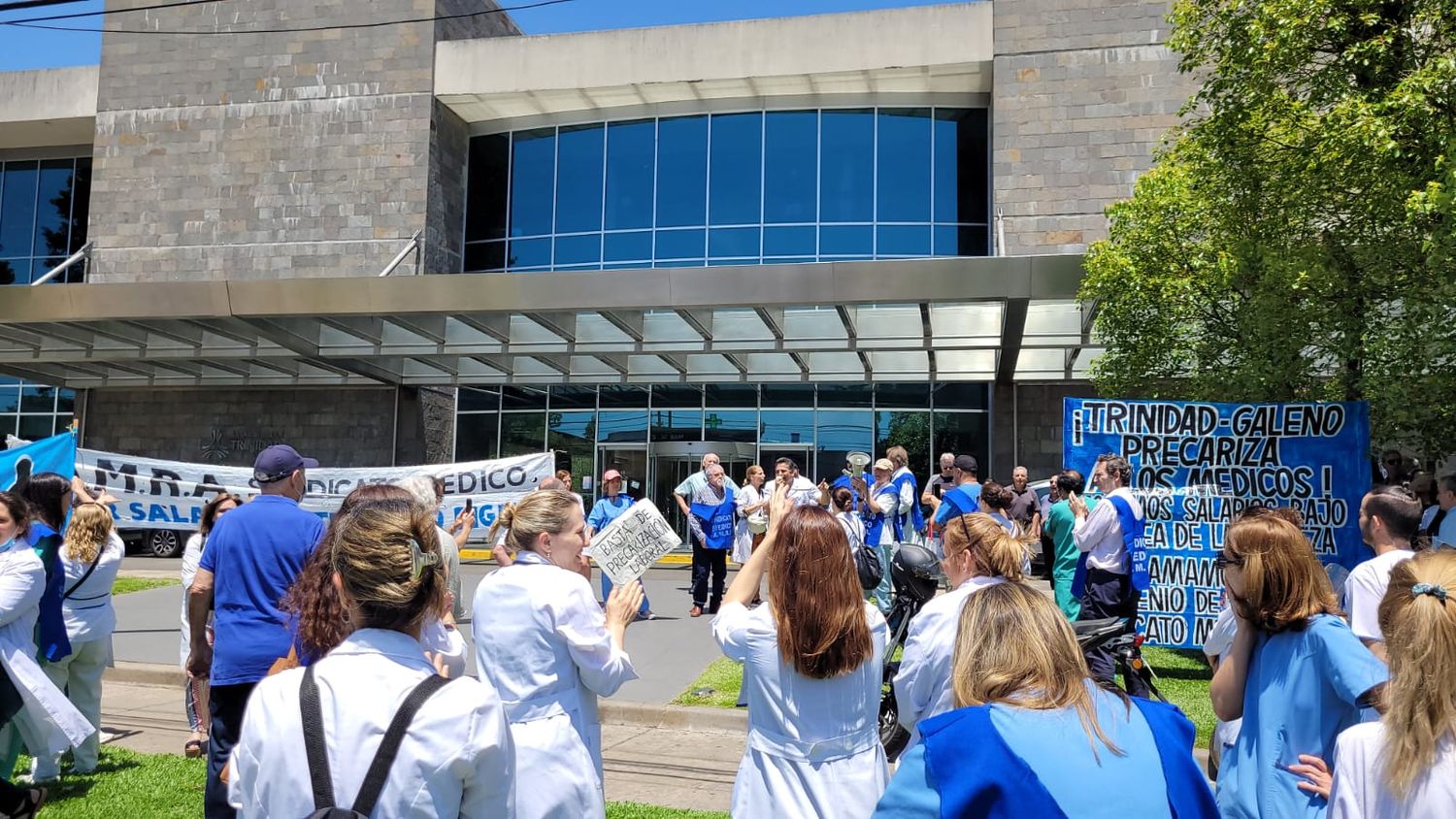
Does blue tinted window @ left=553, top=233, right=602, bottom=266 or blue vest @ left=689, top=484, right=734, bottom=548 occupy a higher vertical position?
blue tinted window @ left=553, top=233, right=602, bottom=266

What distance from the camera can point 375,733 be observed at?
2.00 meters

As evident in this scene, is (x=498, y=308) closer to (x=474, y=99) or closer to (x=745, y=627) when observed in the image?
(x=474, y=99)

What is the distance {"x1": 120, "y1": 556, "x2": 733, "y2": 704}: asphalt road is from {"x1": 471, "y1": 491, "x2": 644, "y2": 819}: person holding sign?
475 cm

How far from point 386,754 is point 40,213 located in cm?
3129

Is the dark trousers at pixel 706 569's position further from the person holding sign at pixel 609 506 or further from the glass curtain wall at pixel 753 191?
the glass curtain wall at pixel 753 191

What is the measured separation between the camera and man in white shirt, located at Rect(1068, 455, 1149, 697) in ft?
25.3

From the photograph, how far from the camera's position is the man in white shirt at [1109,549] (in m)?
7.71

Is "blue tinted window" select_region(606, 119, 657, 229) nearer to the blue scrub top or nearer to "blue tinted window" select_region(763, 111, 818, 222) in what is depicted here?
"blue tinted window" select_region(763, 111, 818, 222)

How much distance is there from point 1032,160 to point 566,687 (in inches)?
768

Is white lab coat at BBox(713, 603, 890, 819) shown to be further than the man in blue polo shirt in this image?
No

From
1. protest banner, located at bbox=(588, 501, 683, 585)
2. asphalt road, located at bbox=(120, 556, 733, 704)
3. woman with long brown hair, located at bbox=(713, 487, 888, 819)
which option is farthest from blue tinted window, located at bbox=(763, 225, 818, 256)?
woman with long brown hair, located at bbox=(713, 487, 888, 819)

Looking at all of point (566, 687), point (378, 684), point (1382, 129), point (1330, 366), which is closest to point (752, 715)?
point (566, 687)

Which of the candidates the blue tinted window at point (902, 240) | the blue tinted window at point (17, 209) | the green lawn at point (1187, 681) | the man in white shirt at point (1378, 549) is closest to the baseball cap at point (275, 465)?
the man in white shirt at point (1378, 549)

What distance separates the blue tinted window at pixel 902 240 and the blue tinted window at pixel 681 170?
4128 millimetres
